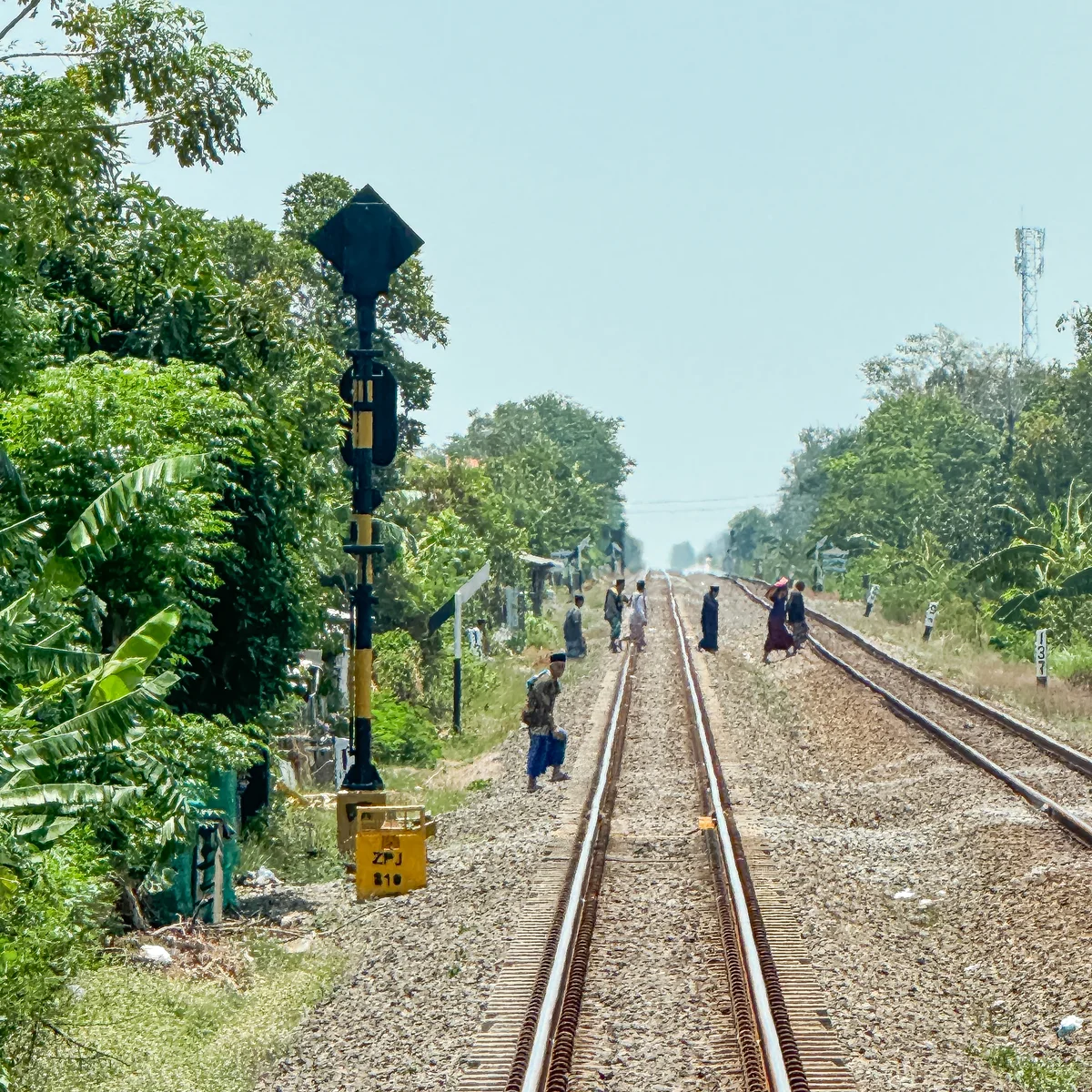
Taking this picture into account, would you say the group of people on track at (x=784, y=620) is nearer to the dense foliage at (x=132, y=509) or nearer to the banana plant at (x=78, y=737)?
→ the dense foliage at (x=132, y=509)

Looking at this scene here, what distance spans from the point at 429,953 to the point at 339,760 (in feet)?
34.4

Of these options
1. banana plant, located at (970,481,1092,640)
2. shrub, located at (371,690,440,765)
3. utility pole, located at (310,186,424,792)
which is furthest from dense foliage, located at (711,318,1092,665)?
utility pole, located at (310,186,424,792)

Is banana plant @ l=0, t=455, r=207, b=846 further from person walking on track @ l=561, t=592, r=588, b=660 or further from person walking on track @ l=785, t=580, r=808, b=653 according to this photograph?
person walking on track @ l=785, t=580, r=808, b=653

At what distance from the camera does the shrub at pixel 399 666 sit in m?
28.0

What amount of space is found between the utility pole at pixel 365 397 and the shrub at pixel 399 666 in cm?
1377

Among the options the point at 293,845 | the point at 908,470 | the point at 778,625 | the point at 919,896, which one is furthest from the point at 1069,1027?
the point at 908,470

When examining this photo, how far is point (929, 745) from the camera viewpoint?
1972 cm

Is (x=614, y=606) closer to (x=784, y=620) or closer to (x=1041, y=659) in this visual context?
(x=784, y=620)

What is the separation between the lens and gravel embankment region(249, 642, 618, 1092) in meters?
8.34

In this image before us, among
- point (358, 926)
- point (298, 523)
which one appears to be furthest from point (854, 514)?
point (358, 926)

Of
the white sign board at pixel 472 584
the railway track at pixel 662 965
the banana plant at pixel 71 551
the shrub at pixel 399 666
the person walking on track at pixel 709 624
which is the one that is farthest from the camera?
the person walking on track at pixel 709 624

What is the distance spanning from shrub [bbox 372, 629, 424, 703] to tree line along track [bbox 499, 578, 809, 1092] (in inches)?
417

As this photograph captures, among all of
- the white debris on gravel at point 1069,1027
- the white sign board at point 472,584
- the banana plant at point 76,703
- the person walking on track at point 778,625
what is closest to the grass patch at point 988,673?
the person walking on track at point 778,625

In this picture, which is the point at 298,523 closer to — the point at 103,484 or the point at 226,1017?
the point at 103,484
